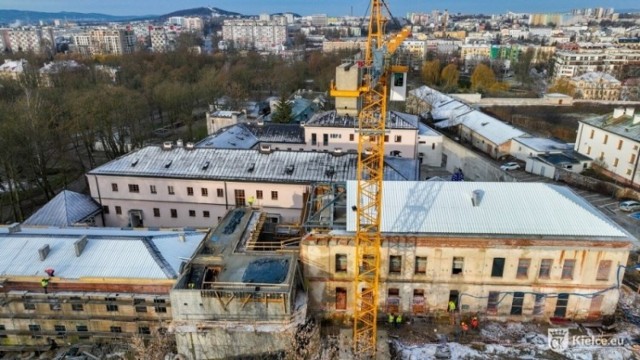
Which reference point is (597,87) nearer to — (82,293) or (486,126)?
(486,126)

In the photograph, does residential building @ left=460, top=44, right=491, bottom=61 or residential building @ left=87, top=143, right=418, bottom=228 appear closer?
residential building @ left=87, top=143, right=418, bottom=228

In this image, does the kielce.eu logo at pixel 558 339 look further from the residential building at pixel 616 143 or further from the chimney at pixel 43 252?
the residential building at pixel 616 143

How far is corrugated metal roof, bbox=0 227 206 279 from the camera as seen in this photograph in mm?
26031

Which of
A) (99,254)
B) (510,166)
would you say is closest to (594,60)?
(510,166)

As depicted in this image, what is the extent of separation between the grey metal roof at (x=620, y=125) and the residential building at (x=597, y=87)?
68.1 m

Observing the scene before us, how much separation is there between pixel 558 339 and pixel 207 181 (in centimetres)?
3044

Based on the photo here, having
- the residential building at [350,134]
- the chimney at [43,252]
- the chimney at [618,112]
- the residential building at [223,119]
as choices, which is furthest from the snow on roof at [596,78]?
the chimney at [43,252]

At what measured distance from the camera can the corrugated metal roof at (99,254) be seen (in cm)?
2603

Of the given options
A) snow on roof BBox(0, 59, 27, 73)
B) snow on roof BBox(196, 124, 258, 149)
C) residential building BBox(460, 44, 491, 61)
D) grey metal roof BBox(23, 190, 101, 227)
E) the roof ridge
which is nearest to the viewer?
the roof ridge

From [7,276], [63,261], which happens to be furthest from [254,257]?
[7,276]

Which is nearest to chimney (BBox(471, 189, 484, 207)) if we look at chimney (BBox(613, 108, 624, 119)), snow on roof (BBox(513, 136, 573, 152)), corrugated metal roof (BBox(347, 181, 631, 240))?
corrugated metal roof (BBox(347, 181, 631, 240))

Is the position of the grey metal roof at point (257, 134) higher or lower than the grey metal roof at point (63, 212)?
higher

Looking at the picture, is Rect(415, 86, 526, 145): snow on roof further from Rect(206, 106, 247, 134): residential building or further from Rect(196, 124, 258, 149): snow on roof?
Rect(206, 106, 247, 134): residential building

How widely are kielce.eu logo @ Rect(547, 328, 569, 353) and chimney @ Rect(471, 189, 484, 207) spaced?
29.3ft
